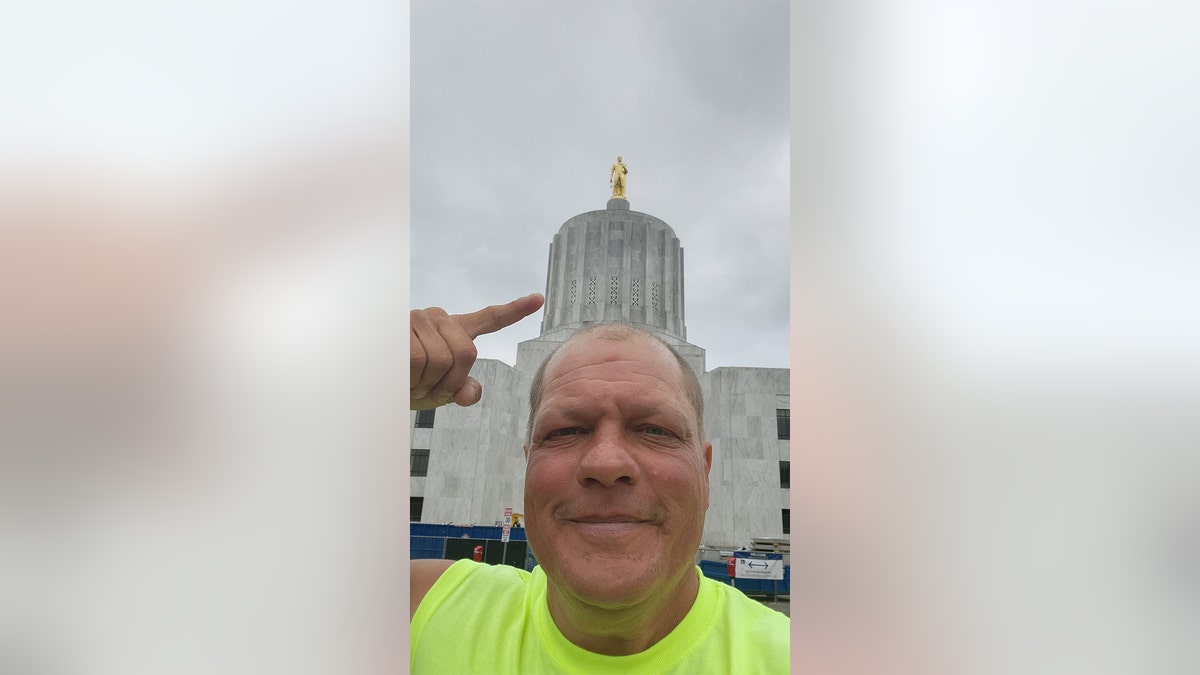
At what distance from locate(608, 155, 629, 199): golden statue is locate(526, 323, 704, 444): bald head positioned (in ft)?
0.56

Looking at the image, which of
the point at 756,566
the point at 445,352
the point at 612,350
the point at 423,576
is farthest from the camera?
the point at 756,566

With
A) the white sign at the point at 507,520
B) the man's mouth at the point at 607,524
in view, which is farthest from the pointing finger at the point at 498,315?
the white sign at the point at 507,520

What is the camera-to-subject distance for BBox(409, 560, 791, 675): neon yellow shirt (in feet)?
2.30

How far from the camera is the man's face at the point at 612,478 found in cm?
65

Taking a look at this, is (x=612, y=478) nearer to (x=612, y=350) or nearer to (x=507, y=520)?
(x=612, y=350)

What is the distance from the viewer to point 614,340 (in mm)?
741

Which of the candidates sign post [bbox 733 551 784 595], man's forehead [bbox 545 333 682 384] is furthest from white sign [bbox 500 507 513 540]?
man's forehead [bbox 545 333 682 384]

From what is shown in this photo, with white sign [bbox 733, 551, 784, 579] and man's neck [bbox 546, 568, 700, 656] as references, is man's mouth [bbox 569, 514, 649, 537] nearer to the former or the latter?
man's neck [bbox 546, 568, 700, 656]

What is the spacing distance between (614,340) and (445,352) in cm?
23

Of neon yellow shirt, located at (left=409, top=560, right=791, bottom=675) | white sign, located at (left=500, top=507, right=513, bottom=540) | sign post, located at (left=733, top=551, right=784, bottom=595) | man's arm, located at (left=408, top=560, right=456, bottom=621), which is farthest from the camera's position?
white sign, located at (left=500, top=507, right=513, bottom=540)

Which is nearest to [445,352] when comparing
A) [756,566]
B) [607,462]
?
[607,462]
